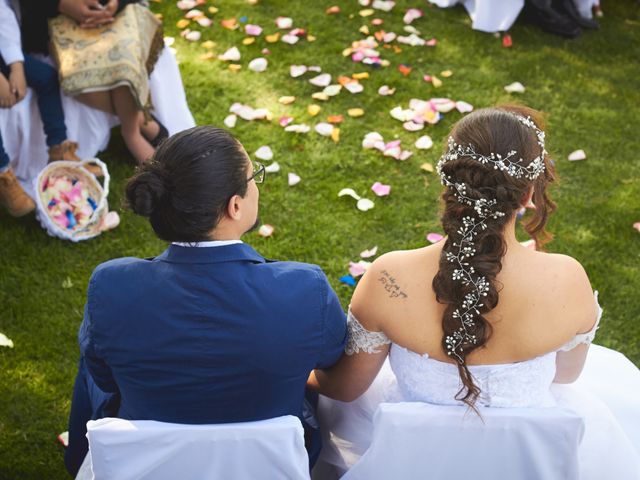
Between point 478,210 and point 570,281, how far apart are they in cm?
32

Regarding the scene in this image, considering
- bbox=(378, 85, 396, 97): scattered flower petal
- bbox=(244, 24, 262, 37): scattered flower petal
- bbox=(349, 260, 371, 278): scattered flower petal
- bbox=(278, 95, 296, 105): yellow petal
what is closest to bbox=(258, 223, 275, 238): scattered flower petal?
bbox=(349, 260, 371, 278): scattered flower petal

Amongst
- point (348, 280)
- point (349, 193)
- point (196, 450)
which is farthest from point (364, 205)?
point (196, 450)

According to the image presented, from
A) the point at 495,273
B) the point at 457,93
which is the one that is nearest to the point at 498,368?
the point at 495,273

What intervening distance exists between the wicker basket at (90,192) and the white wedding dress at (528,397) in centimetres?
178

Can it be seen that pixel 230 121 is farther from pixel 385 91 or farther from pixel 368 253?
pixel 368 253

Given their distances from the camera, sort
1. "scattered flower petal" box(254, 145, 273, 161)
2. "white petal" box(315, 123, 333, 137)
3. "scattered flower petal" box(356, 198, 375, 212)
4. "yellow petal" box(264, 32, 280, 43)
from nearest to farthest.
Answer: "scattered flower petal" box(356, 198, 375, 212)
"scattered flower petal" box(254, 145, 273, 161)
"white petal" box(315, 123, 333, 137)
"yellow petal" box(264, 32, 280, 43)

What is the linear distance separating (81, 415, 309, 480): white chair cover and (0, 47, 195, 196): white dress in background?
2.54 meters

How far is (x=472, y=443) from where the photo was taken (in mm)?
1833

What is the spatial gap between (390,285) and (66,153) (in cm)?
250

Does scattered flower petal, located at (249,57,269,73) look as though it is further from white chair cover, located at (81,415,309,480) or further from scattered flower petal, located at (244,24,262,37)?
white chair cover, located at (81,415,309,480)

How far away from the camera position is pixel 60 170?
12.3 ft

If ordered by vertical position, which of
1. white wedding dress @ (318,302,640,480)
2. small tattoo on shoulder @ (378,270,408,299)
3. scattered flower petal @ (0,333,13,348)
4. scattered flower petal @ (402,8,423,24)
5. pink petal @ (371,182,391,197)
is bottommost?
scattered flower petal @ (0,333,13,348)

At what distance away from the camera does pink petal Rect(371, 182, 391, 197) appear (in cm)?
394

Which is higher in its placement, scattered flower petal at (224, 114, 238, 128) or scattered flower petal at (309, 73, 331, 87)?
scattered flower petal at (309, 73, 331, 87)
